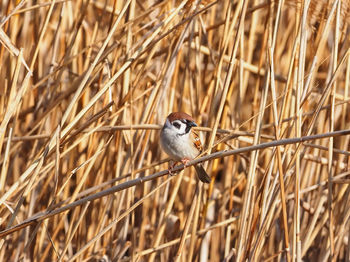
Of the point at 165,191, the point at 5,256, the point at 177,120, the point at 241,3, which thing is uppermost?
the point at 241,3

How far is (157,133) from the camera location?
125 inches

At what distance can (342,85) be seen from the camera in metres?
3.82

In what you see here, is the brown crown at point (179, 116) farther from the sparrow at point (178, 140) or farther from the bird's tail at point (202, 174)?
the bird's tail at point (202, 174)

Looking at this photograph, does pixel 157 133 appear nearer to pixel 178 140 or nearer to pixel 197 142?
pixel 197 142

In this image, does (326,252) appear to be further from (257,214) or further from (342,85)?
(342,85)

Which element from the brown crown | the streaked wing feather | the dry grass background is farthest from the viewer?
the streaked wing feather

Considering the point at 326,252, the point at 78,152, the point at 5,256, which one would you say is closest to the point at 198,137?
the point at 78,152

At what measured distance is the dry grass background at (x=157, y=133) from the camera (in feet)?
7.30

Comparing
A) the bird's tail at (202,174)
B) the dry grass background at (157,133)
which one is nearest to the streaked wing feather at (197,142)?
the dry grass background at (157,133)

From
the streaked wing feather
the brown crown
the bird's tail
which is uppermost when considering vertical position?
the brown crown

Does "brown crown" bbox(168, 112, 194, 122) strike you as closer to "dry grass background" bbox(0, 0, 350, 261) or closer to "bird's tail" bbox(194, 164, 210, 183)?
"dry grass background" bbox(0, 0, 350, 261)

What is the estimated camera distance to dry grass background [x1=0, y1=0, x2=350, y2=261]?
222 cm

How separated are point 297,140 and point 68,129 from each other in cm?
94

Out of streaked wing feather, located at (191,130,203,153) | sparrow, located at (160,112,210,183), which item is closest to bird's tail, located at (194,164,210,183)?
sparrow, located at (160,112,210,183)
